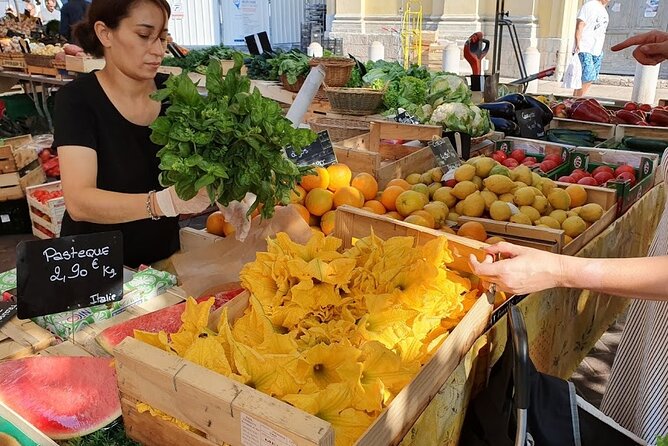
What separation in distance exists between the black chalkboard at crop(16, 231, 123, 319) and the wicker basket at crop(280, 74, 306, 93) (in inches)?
167

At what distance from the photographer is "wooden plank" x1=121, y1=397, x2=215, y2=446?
1.26 m

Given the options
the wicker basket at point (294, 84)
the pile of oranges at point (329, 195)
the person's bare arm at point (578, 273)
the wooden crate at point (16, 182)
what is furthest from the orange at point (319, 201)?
the wooden crate at point (16, 182)

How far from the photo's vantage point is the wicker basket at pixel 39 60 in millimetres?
8273

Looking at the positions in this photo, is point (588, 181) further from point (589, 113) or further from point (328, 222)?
point (589, 113)

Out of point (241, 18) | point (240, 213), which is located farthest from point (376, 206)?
point (241, 18)

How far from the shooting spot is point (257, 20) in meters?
21.1

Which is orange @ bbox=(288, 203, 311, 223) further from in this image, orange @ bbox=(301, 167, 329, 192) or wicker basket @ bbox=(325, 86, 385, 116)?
wicker basket @ bbox=(325, 86, 385, 116)

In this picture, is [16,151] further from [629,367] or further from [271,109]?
[629,367]

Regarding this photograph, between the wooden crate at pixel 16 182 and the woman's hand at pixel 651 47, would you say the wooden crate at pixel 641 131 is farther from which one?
the wooden crate at pixel 16 182

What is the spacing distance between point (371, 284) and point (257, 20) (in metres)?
21.1

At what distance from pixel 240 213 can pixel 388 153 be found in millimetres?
2026

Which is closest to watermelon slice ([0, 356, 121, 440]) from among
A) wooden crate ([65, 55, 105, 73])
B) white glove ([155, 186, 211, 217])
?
white glove ([155, 186, 211, 217])

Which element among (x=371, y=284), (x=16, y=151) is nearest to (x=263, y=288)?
(x=371, y=284)

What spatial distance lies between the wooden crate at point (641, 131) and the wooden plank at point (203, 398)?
4722 millimetres
